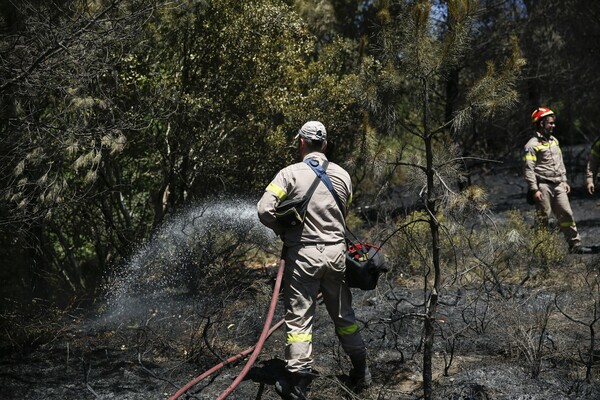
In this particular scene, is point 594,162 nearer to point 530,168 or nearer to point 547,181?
point 547,181

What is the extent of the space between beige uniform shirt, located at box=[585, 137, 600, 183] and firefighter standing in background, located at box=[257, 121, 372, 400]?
513 cm

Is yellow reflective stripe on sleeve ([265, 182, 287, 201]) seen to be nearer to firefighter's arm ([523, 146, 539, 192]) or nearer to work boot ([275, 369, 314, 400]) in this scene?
work boot ([275, 369, 314, 400])

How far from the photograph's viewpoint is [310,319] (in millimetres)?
4777

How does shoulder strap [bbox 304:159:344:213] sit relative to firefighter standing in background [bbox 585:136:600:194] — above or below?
below

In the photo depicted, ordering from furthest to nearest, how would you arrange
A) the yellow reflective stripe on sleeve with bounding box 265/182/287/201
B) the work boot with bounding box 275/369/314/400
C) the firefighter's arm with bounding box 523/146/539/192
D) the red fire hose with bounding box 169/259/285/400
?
the firefighter's arm with bounding box 523/146/539/192 < the yellow reflective stripe on sleeve with bounding box 265/182/287/201 < the work boot with bounding box 275/369/314/400 < the red fire hose with bounding box 169/259/285/400

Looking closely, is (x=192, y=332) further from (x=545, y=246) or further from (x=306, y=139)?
(x=545, y=246)

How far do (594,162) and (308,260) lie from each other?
18.5 ft

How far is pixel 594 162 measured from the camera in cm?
917

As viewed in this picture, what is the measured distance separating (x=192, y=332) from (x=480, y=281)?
128 inches

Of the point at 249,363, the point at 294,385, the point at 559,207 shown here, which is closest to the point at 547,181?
the point at 559,207

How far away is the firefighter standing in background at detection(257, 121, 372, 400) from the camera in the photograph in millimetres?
4695

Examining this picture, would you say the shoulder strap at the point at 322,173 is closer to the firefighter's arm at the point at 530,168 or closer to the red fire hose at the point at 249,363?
the red fire hose at the point at 249,363

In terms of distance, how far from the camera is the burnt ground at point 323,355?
16.8 ft

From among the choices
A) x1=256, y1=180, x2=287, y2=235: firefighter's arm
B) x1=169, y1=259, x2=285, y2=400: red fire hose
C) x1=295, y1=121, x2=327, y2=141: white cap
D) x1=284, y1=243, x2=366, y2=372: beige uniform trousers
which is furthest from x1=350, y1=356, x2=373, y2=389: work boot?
x1=295, y1=121, x2=327, y2=141: white cap
